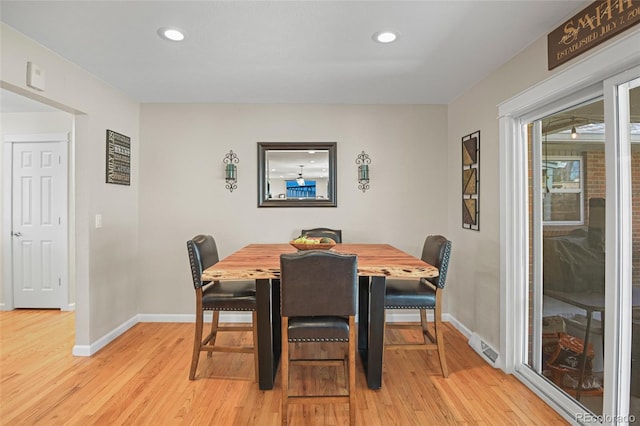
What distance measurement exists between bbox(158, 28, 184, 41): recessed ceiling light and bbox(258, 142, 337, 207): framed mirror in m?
1.57

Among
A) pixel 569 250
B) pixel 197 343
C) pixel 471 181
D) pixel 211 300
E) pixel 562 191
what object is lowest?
pixel 197 343

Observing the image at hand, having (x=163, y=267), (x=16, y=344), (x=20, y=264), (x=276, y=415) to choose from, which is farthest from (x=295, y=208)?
(x=20, y=264)

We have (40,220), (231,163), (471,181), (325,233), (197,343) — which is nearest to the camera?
(197,343)

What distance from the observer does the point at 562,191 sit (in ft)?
7.37

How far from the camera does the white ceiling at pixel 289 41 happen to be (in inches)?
77.6

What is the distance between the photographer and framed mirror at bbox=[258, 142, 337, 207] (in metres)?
3.81

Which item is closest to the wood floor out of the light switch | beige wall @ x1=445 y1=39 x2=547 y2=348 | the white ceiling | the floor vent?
the floor vent

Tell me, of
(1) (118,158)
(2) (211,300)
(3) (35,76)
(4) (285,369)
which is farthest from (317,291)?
(1) (118,158)

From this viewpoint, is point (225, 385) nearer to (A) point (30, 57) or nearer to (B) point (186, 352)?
(B) point (186, 352)

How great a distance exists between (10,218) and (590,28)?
19.2 feet

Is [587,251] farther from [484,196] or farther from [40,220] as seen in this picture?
[40,220]

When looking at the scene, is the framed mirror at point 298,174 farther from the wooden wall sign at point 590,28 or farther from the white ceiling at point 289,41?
the wooden wall sign at point 590,28

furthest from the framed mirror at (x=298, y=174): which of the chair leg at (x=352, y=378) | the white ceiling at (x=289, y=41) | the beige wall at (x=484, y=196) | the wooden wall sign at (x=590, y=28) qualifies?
the wooden wall sign at (x=590, y=28)

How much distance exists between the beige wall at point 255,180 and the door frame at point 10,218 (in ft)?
3.82
